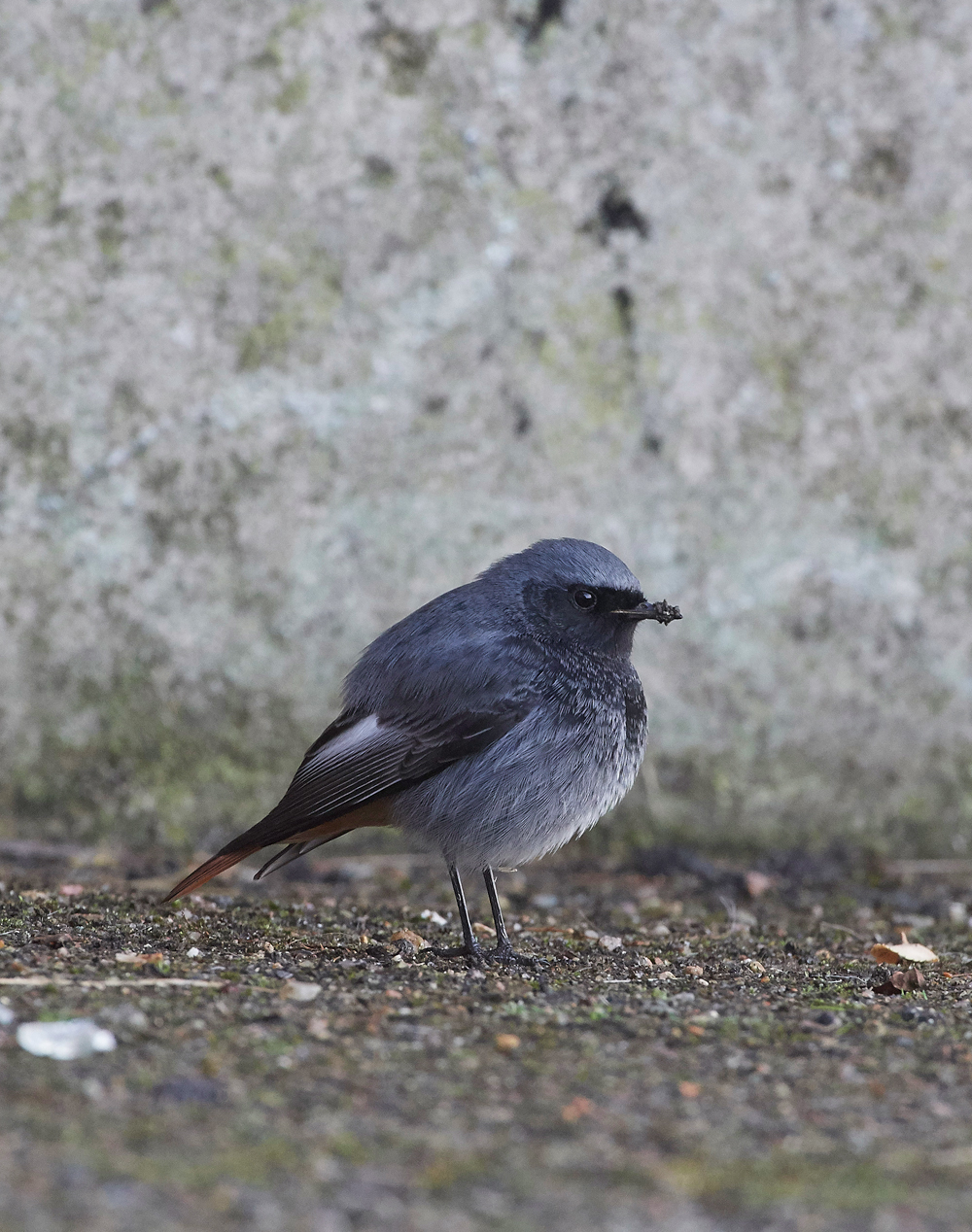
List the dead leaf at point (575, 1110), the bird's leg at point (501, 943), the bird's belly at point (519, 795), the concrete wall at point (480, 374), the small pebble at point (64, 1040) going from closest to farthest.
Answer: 1. the dead leaf at point (575, 1110)
2. the small pebble at point (64, 1040)
3. the bird's leg at point (501, 943)
4. the bird's belly at point (519, 795)
5. the concrete wall at point (480, 374)

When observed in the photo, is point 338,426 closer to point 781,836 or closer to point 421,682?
point 421,682

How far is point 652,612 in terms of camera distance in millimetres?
4199

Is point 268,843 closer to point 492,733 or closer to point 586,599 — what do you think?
point 492,733

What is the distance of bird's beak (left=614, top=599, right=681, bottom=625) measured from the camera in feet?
13.7

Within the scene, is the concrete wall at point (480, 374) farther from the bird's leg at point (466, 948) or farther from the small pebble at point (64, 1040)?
the small pebble at point (64, 1040)

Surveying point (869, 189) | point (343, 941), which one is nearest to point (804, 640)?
point (869, 189)

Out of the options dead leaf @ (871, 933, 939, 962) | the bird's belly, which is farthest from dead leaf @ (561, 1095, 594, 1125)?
dead leaf @ (871, 933, 939, 962)

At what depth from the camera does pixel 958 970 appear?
3877 mm

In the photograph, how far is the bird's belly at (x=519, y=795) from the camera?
3881 millimetres

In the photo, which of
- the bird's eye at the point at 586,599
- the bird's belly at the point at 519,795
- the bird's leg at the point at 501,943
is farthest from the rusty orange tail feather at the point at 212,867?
the bird's eye at the point at 586,599

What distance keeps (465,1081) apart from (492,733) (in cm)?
151

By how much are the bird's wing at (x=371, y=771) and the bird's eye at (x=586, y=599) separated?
0.41 meters

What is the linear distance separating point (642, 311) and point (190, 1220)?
4371 millimetres

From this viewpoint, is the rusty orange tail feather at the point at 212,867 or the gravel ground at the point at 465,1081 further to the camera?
the rusty orange tail feather at the point at 212,867
